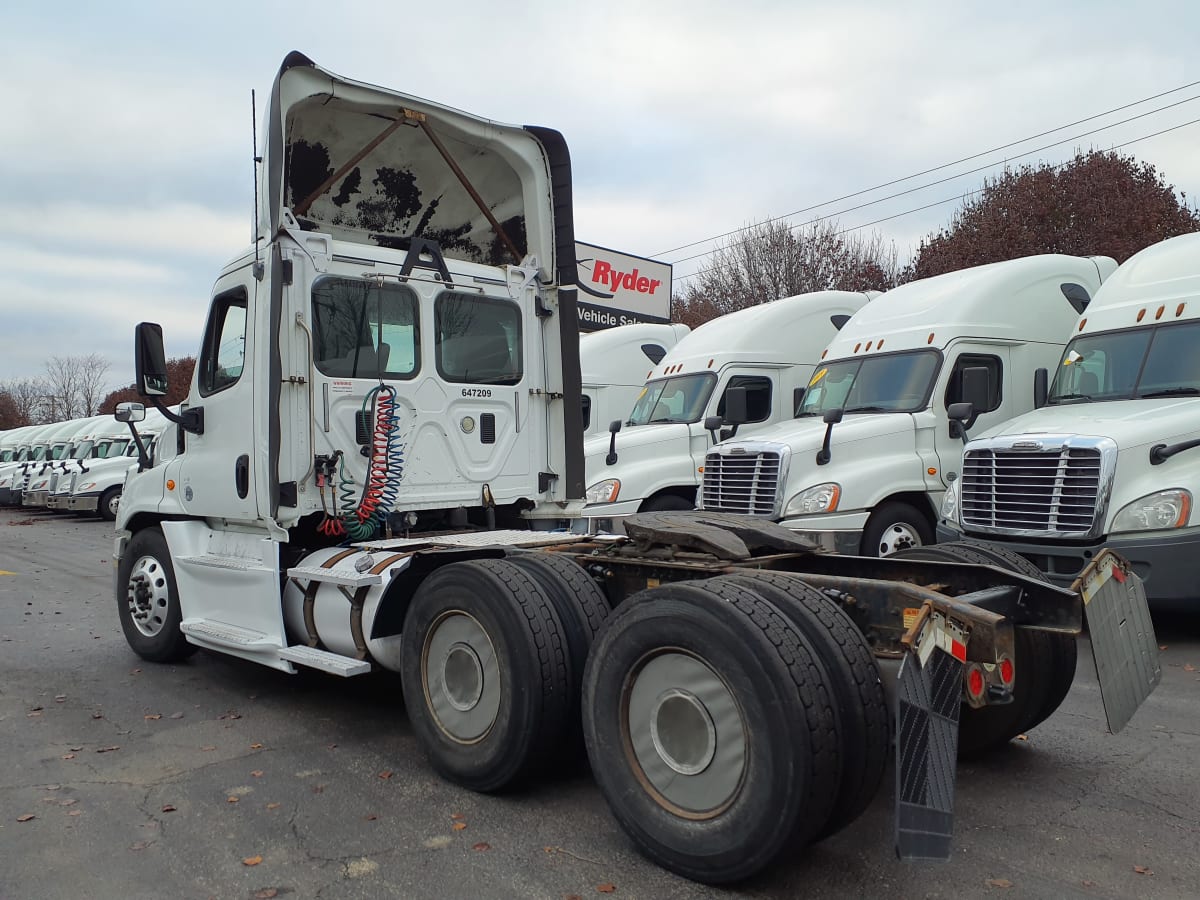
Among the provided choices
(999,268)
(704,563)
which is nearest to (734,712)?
(704,563)

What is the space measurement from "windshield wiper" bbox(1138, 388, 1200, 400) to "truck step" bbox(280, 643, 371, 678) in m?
6.74

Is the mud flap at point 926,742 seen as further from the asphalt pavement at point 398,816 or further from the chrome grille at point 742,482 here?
the chrome grille at point 742,482

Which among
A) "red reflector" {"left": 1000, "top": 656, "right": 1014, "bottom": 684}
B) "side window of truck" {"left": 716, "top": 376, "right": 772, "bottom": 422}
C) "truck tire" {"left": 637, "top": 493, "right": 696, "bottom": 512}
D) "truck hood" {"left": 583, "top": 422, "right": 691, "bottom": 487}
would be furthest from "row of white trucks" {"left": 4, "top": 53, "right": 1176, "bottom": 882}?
"side window of truck" {"left": 716, "top": 376, "right": 772, "bottom": 422}

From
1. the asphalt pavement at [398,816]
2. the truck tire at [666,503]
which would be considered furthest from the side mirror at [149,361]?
the truck tire at [666,503]

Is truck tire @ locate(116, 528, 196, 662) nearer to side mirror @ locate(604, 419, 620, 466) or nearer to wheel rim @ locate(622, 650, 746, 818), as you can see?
wheel rim @ locate(622, 650, 746, 818)

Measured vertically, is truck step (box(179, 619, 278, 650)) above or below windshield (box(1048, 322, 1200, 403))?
below

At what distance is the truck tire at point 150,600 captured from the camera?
22.5ft


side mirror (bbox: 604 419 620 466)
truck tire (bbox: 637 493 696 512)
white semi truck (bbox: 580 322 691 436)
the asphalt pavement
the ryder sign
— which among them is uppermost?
the ryder sign

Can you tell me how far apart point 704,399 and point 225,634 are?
7.62m

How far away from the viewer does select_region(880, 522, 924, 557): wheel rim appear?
9570 mm

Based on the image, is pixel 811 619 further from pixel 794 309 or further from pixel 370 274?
pixel 794 309

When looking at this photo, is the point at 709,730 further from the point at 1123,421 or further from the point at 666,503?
the point at 666,503

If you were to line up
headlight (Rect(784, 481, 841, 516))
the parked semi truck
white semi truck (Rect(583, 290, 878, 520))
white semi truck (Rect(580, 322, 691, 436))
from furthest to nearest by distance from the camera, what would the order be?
white semi truck (Rect(580, 322, 691, 436)) < white semi truck (Rect(583, 290, 878, 520)) < headlight (Rect(784, 481, 841, 516)) < the parked semi truck

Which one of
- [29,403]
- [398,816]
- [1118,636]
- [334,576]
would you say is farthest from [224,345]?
[29,403]
